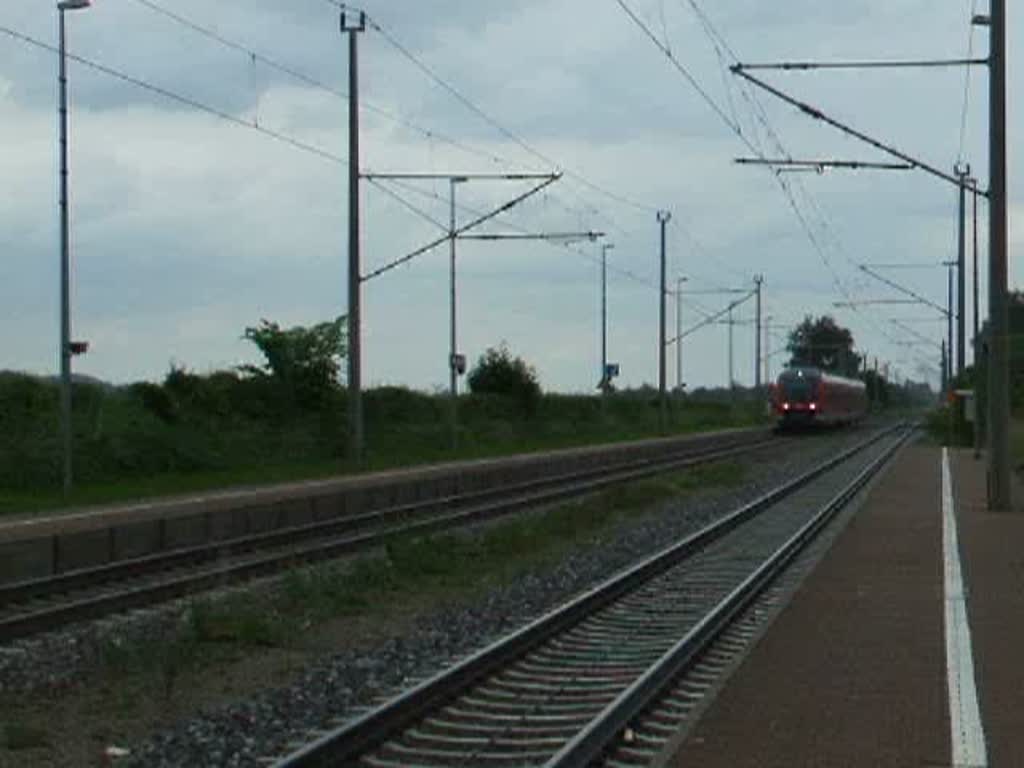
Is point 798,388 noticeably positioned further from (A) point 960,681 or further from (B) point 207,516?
(A) point 960,681

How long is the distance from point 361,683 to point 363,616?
550 cm

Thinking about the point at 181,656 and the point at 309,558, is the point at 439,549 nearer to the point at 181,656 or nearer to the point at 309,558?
the point at 309,558

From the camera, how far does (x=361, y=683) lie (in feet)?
48.0

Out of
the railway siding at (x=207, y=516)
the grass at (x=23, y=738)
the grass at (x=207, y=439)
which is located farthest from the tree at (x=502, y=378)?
the grass at (x=23, y=738)

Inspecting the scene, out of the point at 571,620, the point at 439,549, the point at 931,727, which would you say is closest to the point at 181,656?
the point at 571,620

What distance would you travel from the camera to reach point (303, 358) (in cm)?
6919

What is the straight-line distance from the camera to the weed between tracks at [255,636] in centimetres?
1291

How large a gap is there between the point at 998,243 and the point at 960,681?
19.4m

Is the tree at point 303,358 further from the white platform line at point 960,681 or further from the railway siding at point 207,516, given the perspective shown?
the white platform line at point 960,681

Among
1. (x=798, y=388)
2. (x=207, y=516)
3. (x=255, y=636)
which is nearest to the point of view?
(x=255, y=636)

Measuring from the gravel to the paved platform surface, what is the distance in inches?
96.1

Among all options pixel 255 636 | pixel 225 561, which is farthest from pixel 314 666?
pixel 225 561

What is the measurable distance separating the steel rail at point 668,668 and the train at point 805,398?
222 feet

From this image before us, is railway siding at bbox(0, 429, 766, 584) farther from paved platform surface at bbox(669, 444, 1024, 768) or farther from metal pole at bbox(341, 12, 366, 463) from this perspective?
paved platform surface at bbox(669, 444, 1024, 768)
